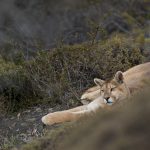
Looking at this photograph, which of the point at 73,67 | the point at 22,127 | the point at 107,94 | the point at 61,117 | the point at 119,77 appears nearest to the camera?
the point at 61,117

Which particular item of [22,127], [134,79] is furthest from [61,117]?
[134,79]

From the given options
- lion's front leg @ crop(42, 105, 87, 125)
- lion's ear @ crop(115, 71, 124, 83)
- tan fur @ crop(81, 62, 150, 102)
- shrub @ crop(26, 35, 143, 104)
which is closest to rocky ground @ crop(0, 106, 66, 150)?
lion's front leg @ crop(42, 105, 87, 125)

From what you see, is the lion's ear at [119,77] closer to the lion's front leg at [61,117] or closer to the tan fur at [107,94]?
the tan fur at [107,94]

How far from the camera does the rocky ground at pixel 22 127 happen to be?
35.2 ft

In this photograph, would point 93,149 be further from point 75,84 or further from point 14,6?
point 14,6

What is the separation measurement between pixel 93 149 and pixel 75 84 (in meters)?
7.45

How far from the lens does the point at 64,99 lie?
41.4 ft

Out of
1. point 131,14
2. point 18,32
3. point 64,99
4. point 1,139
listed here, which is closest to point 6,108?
point 64,99

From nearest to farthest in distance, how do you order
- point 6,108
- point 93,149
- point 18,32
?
point 93,149
point 6,108
point 18,32

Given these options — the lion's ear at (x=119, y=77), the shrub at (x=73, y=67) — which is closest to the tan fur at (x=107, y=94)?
the lion's ear at (x=119, y=77)

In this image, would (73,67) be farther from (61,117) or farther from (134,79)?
(61,117)

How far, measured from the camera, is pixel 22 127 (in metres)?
11.7

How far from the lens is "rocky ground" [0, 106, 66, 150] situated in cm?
1073

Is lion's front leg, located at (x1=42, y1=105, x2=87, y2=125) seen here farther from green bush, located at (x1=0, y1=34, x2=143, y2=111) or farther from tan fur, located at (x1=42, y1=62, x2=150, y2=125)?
green bush, located at (x1=0, y1=34, x2=143, y2=111)
